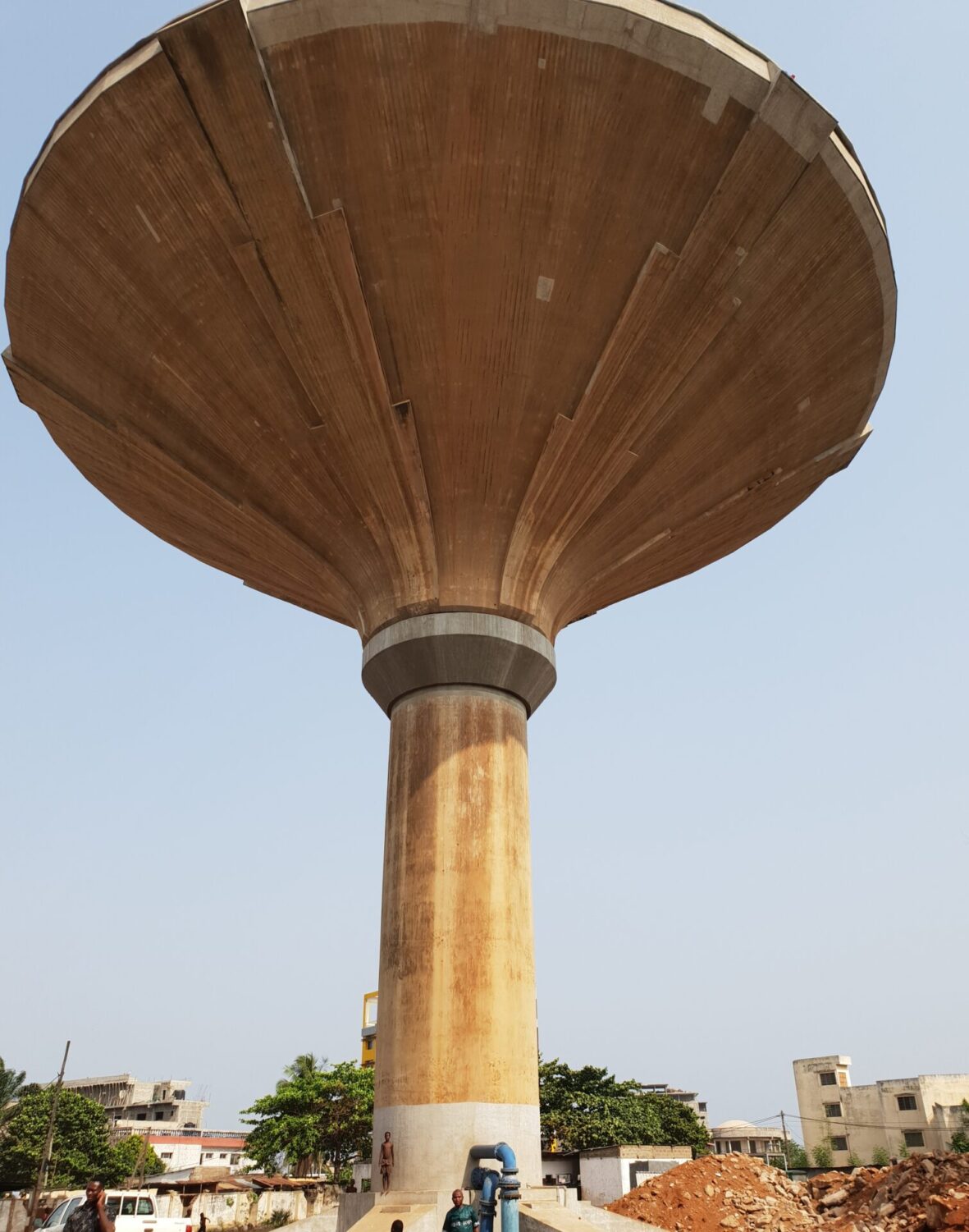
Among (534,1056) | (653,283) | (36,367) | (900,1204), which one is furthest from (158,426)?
(900,1204)

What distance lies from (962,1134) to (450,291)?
5034cm

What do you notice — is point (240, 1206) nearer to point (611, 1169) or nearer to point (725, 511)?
point (611, 1169)

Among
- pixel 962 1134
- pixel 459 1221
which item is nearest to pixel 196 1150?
pixel 962 1134

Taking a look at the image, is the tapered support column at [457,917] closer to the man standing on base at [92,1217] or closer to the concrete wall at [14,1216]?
the man standing on base at [92,1217]

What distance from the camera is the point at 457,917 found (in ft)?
38.4

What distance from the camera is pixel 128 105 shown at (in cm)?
1000

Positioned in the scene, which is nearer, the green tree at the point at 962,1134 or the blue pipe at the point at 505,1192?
the blue pipe at the point at 505,1192

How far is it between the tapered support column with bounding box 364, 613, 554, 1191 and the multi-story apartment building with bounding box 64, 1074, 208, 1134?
68221 mm

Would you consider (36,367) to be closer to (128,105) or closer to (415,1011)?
(128,105)

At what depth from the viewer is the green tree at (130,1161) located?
42.8 m

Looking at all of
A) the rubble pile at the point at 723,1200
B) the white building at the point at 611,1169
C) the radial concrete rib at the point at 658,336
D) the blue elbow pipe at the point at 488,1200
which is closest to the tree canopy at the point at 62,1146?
the white building at the point at 611,1169

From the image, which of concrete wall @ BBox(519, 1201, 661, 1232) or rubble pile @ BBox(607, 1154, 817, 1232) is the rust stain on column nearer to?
concrete wall @ BBox(519, 1201, 661, 1232)

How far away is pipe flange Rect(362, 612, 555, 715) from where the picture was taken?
12781 mm

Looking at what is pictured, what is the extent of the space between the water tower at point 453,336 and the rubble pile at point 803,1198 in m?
5.02
